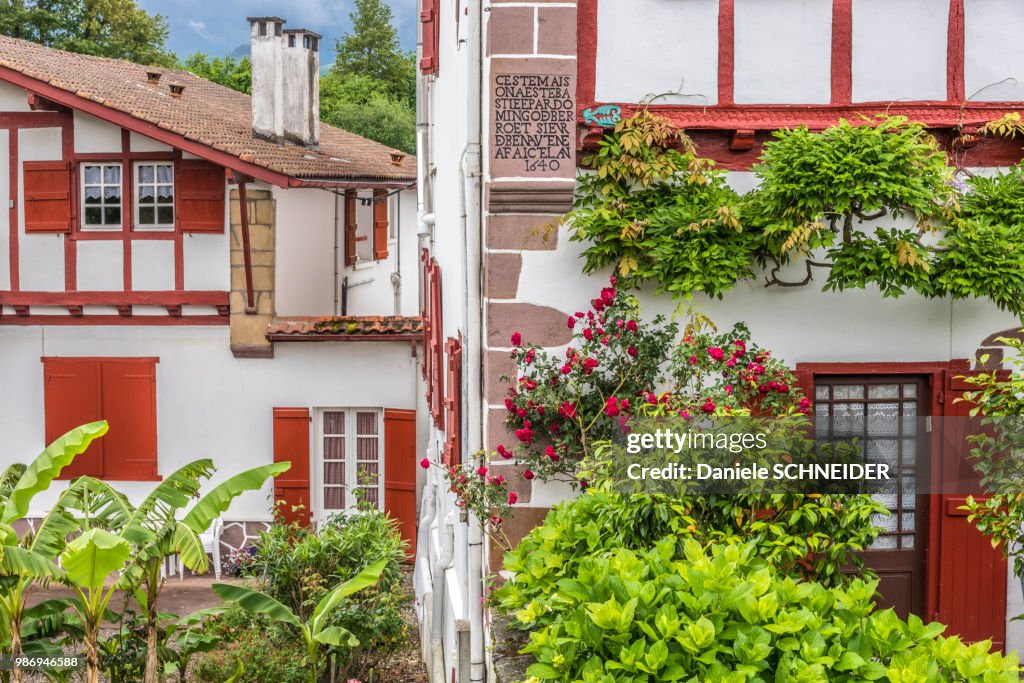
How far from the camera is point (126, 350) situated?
16078 millimetres

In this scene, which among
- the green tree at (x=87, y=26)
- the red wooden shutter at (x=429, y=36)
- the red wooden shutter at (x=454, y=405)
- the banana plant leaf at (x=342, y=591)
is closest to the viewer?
the red wooden shutter at (x=454, y=405)

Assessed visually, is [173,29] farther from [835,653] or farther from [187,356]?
[835,653]

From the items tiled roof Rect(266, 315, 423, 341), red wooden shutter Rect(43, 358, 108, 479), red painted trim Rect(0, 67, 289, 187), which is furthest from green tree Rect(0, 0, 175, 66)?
tiled roof Rect(266, 315, 423, 341)

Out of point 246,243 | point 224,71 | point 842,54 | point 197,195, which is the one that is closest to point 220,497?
point 842,54

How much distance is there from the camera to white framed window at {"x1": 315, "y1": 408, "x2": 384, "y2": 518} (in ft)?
52.5

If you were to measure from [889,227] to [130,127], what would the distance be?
1137 cm

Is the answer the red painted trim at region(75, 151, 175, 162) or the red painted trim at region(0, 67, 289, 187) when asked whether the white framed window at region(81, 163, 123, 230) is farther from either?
the red painted trim at region(0, 67, 289, 187)

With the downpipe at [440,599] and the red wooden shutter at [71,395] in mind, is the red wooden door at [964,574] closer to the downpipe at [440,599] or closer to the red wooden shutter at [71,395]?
the downpipe at [440,599]

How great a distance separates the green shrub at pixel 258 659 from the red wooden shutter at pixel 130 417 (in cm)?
526

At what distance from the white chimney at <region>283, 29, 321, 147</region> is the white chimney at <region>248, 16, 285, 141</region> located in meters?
0.15

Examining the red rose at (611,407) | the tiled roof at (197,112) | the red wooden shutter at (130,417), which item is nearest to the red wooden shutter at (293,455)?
the red wooden shutter at (130,417)

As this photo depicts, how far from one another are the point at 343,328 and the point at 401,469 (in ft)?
6.39

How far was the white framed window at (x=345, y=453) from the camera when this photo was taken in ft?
52.5

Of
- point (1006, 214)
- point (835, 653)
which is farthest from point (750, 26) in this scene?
point (835, 653)
